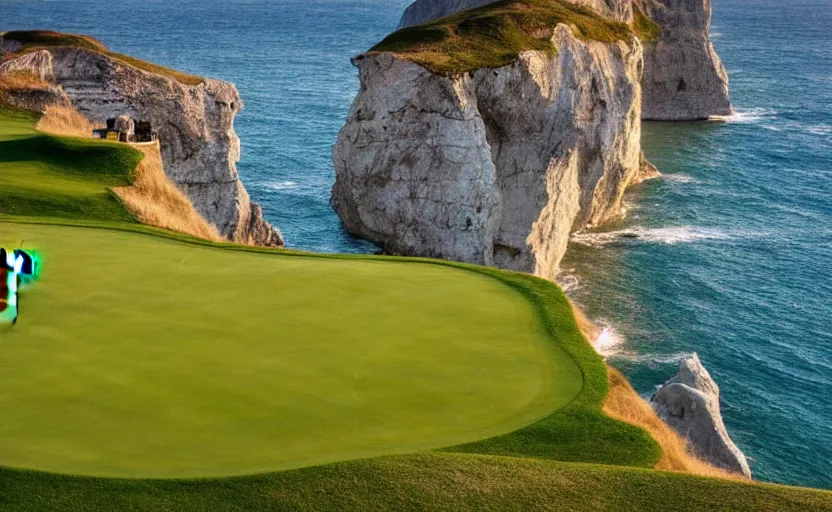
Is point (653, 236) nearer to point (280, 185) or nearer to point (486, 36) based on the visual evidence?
point (486, 36)

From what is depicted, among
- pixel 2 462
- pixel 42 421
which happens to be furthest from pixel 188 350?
pixel 2 462

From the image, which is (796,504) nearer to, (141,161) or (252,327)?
(252,327)

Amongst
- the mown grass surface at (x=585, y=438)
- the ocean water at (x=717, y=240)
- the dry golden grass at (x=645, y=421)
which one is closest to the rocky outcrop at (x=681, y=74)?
the ocean water at (x=717, y=240)

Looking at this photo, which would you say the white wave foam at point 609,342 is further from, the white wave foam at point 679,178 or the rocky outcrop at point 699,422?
the white wave foam at point 679,178

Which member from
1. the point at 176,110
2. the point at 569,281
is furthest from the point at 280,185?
the point at 176,110

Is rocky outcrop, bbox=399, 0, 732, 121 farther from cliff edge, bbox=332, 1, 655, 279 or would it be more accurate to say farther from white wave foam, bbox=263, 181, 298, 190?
cliff edge, bbox=332, 1, 655, 279

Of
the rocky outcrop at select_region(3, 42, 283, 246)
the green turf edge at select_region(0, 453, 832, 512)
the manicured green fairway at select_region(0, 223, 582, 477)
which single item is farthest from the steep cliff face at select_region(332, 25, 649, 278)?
the green turf edge at select_region(0, 453, 832, 512)
